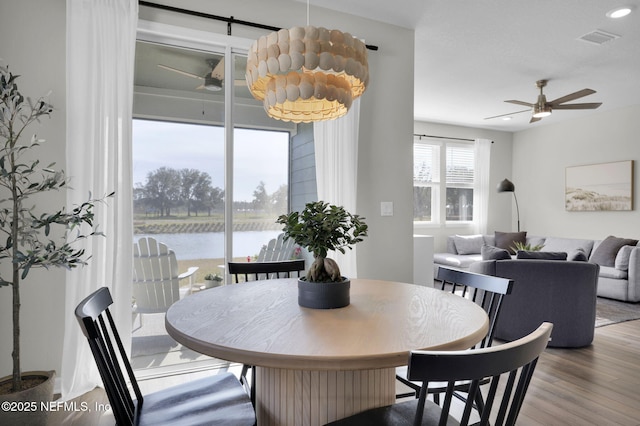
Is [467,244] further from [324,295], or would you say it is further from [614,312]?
[324,295]

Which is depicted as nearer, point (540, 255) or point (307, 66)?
point (307, 66)

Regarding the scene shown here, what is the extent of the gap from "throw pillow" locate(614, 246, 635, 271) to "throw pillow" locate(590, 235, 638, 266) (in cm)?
21

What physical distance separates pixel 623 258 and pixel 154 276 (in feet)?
18.0

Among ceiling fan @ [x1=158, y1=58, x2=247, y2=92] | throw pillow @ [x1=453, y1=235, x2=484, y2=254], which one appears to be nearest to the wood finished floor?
ceiling fan @ [x1=158, y1=58, x2=247, y2=92]

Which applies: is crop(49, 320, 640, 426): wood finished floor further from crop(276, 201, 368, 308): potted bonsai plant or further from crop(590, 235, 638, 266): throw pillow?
crop(590, 235, 638, 266): throw pillow

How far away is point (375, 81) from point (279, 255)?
5.51ft

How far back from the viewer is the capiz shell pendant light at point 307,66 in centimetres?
157

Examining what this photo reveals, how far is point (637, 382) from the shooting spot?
2.60 m

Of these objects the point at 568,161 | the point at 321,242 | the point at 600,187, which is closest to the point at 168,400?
the point at 321,242

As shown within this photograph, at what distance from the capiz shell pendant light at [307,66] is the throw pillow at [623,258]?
488cm

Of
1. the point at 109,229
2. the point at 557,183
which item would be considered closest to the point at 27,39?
the point at 109,229

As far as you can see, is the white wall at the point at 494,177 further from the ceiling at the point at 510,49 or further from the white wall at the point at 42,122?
the white wall at the point at 42,122

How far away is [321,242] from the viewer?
146 cm

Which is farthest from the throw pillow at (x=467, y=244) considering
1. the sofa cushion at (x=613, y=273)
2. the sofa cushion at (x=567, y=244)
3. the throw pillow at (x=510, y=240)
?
the sofa cushion at (x=613, y=273)
